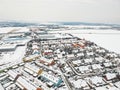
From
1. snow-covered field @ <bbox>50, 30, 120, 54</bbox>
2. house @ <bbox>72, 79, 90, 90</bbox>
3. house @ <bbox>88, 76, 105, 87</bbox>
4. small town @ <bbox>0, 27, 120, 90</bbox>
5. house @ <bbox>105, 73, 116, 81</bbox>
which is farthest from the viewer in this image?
snow-covered field @ <bbox>50, 30, 120, 54</bbox>

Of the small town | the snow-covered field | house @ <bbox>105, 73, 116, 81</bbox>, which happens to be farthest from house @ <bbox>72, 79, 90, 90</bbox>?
the snow-covered field

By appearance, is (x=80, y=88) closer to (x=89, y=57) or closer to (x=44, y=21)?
(x=89, y=57)

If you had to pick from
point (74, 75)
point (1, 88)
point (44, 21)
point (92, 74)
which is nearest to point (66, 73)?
point (74, 75)

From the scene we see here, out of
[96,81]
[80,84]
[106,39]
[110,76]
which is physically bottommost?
[80,84]

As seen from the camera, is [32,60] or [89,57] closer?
[32,60]

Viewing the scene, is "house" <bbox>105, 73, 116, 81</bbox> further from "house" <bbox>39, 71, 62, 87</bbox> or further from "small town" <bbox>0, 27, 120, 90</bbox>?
"house" <bbox>39, 71, 62, 87</bbox>

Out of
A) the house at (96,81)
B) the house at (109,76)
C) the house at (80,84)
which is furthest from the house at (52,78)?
the house at (109,76)

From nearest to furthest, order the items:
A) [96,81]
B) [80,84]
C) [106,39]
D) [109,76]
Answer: [80,84] < [96,81] < [109,76] < [106,39]

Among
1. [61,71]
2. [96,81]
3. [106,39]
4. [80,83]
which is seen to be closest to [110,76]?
[96,81]

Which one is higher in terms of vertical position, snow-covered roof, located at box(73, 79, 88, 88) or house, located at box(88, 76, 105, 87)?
house, located at box(88, 76, 105, 87)

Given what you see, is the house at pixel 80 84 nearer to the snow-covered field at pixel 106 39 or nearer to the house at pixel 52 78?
the house at pixel 52 78

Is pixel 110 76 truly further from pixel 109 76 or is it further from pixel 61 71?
pixel 61 71
